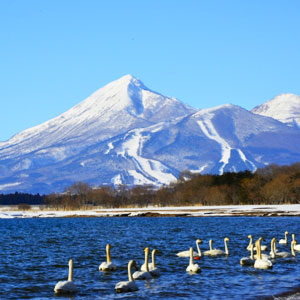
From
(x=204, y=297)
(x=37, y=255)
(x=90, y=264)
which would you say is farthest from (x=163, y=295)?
(x=37, y=255)

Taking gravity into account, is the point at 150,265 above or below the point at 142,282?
above

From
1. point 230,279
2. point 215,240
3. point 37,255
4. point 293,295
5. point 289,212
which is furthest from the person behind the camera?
point 289,212

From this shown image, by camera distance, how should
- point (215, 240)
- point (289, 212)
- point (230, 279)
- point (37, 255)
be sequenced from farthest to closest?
point (289, 212) → point (215, 240) → point (37, 255) → point (230, 279)

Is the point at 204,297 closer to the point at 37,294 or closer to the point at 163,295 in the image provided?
the point at 163,295

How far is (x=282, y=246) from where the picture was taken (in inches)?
2083

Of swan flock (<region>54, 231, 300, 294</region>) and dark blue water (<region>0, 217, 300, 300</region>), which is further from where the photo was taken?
swan flock (<region>54, 231, 300, 294</region>)

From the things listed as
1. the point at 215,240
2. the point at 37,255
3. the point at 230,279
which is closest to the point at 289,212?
the point at 215,240

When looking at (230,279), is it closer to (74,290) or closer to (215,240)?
→ (74,290)

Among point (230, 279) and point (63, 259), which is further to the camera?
point (63, 259)

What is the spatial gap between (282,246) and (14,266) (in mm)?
20913

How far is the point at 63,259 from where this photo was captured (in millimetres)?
46281

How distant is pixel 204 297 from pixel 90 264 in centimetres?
1472

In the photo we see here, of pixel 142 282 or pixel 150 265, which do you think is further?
pixel 150 265

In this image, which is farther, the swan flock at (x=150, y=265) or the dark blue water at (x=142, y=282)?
the swan flock at (x=150, y=265)
